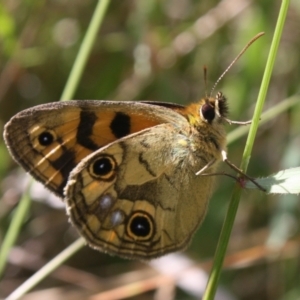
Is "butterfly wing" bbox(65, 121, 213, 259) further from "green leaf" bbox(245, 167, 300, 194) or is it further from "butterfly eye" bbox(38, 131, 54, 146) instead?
"green leaf" bbox(245, 167, 300, 194)

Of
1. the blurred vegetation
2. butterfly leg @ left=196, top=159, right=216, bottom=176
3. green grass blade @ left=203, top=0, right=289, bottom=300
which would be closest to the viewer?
green grass blade @ left=203, top=0, right=289, bottom=300

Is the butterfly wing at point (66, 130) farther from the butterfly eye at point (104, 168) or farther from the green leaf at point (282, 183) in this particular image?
the green leaf at point (282, 183)

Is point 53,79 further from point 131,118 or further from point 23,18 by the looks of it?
point 131,118

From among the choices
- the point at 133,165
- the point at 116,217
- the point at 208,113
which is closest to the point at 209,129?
the point at 208,113

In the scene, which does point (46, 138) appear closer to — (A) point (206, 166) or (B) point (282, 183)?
(A) point (206, 166)

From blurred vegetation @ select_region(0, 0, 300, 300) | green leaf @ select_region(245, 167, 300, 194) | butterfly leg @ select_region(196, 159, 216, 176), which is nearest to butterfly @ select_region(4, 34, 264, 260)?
butterfly leg @ select_region(196, 159, 216, 176)

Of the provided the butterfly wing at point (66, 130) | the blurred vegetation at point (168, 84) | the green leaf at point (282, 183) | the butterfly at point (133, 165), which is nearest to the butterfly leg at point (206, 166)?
the butterfly at point (133, 165)

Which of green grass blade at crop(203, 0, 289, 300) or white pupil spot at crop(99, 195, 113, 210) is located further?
white pupil spot at crop(99, 195, 113, 210)
